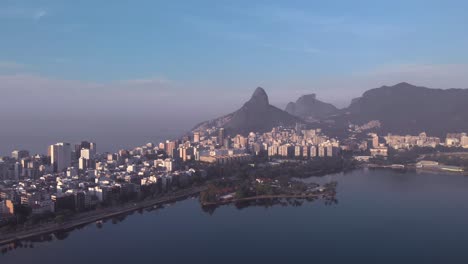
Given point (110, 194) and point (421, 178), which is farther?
point (421, 178)

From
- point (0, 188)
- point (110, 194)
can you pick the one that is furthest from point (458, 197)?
point (0, 188)

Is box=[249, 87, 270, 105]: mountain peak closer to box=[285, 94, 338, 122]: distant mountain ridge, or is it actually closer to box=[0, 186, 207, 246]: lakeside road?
box=[285, 94, 338, 122]: distant mountain ridge

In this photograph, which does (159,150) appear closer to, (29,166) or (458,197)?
(29,166)

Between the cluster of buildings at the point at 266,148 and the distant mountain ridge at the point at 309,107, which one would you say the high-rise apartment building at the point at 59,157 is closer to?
the cluster of buildings at the point at 266,148

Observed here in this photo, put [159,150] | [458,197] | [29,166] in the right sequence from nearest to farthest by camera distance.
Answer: [458,197], [29,166], [159,150]

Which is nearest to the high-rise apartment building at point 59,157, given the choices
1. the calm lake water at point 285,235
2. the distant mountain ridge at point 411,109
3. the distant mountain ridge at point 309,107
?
the calm lake water at point 285,235

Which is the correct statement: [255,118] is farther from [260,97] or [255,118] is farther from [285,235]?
[285,235]

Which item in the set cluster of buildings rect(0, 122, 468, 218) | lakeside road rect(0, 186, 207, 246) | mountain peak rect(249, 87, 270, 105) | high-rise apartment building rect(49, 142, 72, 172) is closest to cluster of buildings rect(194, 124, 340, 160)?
cluster of buildings rect(0, 122, 468, 218)
